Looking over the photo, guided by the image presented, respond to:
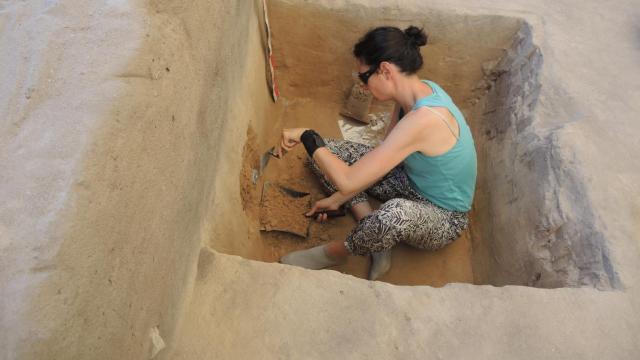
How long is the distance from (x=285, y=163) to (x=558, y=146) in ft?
3.89

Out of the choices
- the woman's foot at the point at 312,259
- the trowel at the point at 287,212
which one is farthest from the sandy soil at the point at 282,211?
the woman's foot at the point at 312,259

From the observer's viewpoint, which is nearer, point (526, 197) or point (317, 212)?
point (526, 197)

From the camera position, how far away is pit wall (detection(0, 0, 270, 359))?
69cm

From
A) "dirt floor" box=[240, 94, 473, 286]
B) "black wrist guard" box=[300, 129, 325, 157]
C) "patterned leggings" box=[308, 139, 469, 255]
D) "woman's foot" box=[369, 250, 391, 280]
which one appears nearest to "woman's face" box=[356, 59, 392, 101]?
"black wrist guard" box=[300, 129, 325, 157]

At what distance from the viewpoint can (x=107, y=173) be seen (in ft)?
2.60

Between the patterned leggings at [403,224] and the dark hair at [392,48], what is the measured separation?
489 mm

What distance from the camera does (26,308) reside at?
66 cm

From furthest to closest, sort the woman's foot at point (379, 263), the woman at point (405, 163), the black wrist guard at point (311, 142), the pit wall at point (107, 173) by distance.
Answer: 1. the woman's foot at point (379, 263)
2. the black wrist guard at point (311, 142)
3. the woman at point (405, 163)
4. the pit wall at point (107, 173)

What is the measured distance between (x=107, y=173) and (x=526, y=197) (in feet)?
4.70

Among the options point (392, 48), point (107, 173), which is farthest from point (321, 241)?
point (107, 173)

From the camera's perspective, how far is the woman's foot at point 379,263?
1.82 meters

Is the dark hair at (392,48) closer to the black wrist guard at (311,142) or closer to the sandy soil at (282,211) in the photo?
the black wrist guard at (311,142)

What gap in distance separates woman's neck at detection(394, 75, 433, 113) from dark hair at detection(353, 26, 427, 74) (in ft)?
0.10

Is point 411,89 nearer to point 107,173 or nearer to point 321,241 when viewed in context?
point 321,241
